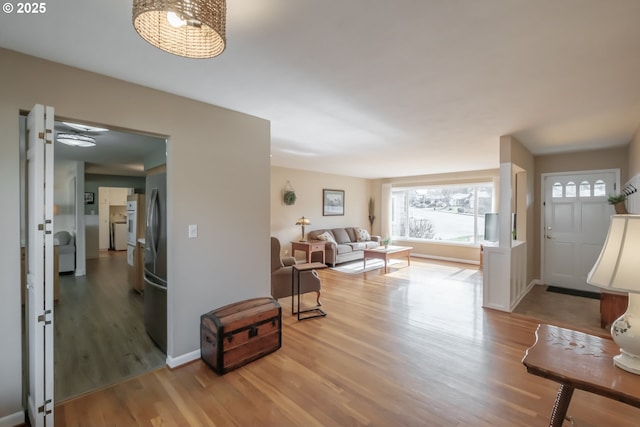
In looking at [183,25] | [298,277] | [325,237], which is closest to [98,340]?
[298,277]

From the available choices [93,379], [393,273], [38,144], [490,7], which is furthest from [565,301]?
[38,144]

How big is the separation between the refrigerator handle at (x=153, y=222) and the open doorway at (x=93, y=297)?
369 mm

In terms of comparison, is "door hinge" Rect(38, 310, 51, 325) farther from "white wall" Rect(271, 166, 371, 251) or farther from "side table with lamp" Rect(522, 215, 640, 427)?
"white wall" Rect(271, 166, 371, 251)

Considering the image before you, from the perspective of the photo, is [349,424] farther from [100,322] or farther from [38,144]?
[100,322]

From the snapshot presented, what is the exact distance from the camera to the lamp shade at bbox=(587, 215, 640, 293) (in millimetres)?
1203

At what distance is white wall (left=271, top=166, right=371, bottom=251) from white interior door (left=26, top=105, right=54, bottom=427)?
490cm

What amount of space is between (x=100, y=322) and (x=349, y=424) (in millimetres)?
3281

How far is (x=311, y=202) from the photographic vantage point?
7.46m

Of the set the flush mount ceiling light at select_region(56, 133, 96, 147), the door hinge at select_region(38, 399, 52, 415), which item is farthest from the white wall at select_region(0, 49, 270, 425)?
the flush mount ceiling light at select_region(56, 133, 96, 147)

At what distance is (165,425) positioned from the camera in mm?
1838

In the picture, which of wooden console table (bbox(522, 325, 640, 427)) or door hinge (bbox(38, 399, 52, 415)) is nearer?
wooden console table (bbox(522, 325, 640, 427))

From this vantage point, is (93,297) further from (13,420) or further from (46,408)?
(46,408)

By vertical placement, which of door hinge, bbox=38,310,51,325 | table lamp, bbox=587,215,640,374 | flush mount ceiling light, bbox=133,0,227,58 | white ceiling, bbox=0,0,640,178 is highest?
white ceiling, bbox=0,0,640,178

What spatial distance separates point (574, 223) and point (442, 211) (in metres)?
3.19
